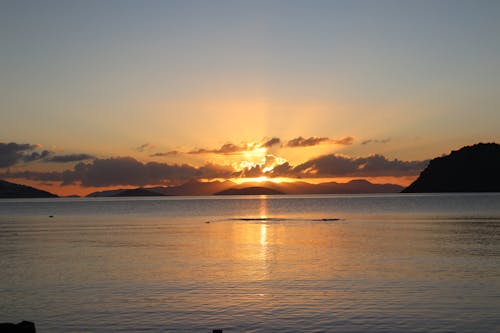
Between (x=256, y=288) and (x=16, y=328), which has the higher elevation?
(x=16, y=328)

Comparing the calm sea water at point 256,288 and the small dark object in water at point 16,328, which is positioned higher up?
the small dark object in water at point 16,328

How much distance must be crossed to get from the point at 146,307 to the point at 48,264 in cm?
2534

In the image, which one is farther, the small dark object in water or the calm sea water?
the calm sea water

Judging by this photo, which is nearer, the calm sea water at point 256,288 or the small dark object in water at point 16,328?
the small dark object in water at point 16,328

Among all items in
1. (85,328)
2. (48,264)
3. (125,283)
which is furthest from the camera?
(48,264)

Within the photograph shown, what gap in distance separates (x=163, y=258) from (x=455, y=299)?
108 ft

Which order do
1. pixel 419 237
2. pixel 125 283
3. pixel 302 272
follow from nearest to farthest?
pixel 125 283 < pixel 302 272 < pixel 419 237

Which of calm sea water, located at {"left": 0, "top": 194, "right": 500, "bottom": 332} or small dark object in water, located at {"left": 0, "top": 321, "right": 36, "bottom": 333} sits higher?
small dark object in water, located at {"left": 0, "top": 321, "right": 36, "bottom": 333}

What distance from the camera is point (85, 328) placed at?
93.4 feet

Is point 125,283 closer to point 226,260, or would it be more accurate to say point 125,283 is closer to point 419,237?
point 226,260

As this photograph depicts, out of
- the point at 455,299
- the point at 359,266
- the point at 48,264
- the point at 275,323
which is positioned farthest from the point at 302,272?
the point at 48,264

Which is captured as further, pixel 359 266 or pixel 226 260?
pixel 226 260

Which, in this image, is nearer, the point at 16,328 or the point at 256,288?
the point at 16,328

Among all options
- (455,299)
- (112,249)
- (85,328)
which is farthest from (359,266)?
(112,249)
